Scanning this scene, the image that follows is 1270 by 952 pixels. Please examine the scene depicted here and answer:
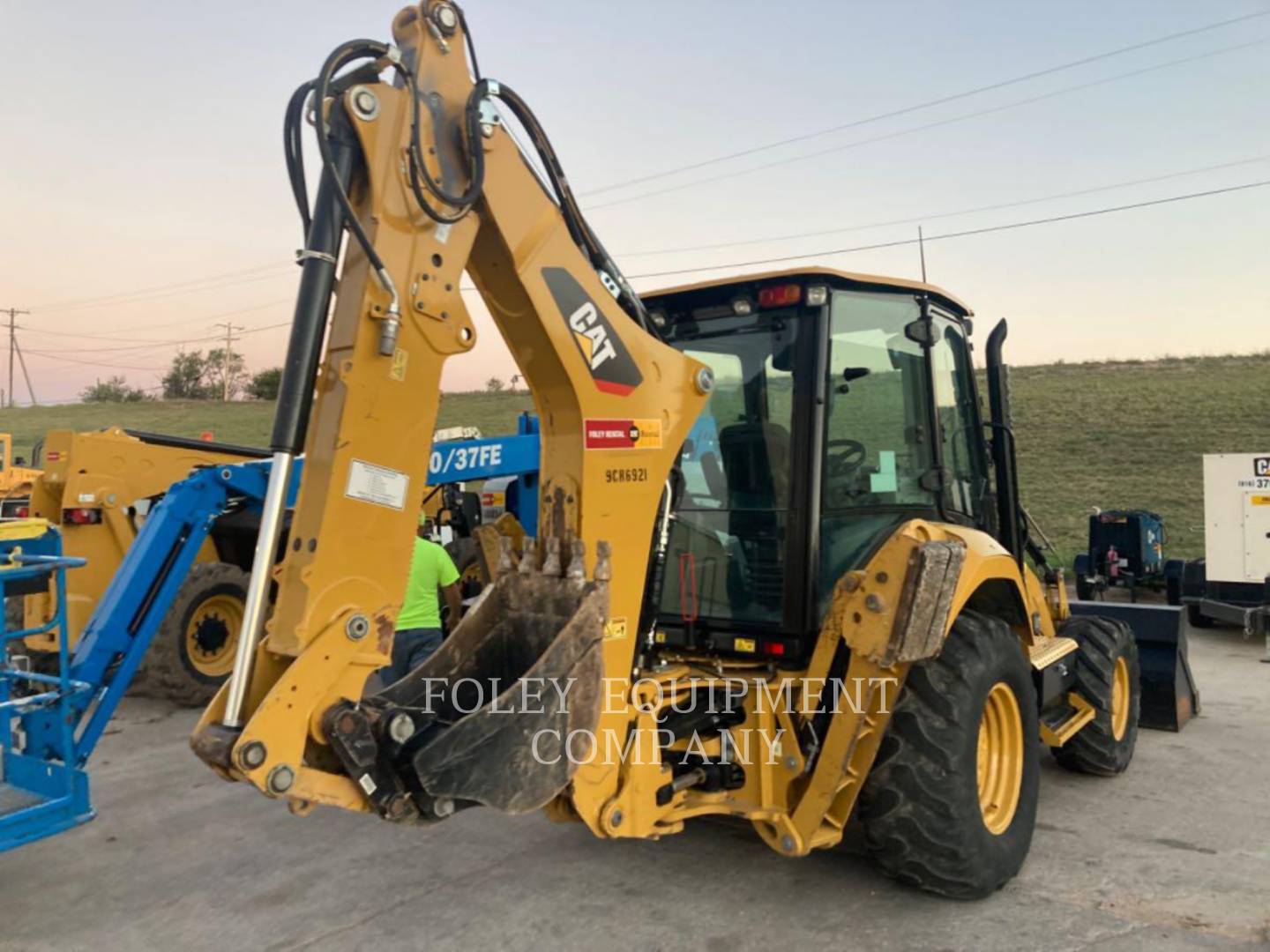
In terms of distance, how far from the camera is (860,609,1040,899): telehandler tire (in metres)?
3.64

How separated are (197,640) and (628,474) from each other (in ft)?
19.6

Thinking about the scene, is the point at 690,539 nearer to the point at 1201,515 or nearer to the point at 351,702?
the point at 351,702

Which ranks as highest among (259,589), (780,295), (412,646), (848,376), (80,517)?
(780,295)

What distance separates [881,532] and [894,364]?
75 centimetres

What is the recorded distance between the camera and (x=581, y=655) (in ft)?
9.75

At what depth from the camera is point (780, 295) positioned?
12.8 ft

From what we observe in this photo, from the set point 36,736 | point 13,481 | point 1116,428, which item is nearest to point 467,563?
point 36,736

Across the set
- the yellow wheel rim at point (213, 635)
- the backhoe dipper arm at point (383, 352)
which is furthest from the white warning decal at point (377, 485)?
the yellow wheel rim at point (213, 635)

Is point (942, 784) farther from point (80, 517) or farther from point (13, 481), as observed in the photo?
point (13, 481)

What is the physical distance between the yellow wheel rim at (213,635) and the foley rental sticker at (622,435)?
5.78 meters

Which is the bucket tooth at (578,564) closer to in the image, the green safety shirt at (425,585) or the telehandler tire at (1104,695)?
the green safety shirt at (425,585)

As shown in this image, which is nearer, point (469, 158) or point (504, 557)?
point (469, 158)

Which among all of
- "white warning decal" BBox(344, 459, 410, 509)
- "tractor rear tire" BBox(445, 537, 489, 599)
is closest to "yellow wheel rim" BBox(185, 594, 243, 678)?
"tractor rear tire" BBox(445, 537, 489, 599)

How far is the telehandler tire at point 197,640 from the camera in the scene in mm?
7512
